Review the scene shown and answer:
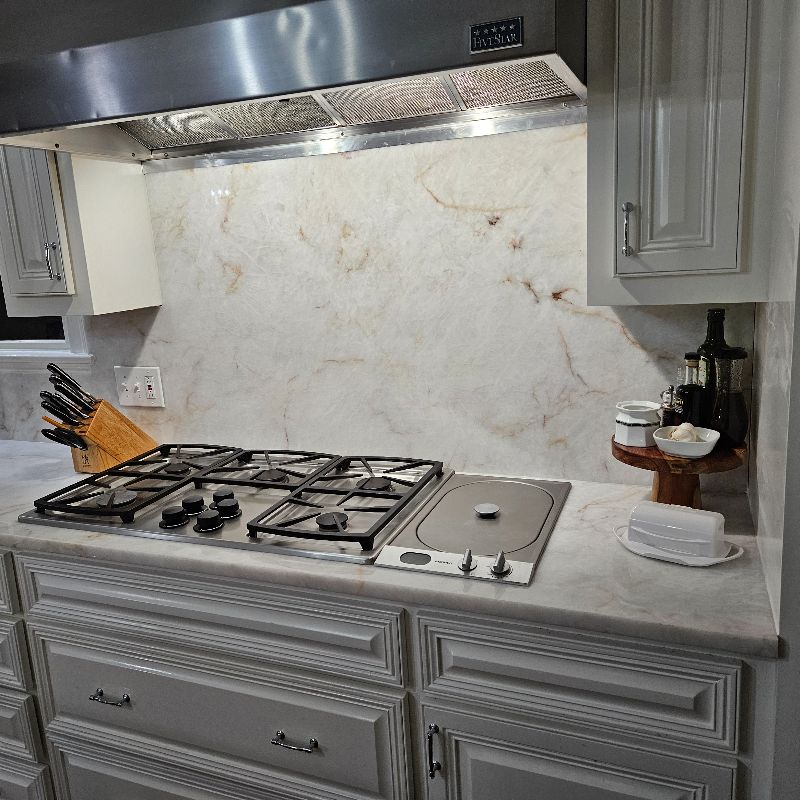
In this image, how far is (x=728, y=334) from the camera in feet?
5.44

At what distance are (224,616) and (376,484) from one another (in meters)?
0.47

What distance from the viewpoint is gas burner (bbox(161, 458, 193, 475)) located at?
198 centimetres

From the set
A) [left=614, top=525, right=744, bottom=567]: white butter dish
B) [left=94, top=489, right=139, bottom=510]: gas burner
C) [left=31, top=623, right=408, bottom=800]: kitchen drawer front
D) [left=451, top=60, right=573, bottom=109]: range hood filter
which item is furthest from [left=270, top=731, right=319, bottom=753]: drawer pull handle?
[left=451, top=60, right=573, bottom=109]: range hood filter

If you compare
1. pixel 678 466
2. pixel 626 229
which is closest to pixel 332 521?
pixel 678 466

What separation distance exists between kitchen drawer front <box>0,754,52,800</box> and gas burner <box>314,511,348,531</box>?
3.36ft

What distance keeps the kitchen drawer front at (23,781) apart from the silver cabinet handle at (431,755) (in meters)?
1.07

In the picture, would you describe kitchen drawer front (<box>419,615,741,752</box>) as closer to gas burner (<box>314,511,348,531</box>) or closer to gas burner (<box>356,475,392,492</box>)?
gas burner (<box>314,511,348,531</box>)

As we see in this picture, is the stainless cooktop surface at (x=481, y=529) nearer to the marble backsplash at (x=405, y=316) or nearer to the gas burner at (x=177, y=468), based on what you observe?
the marble backsplash at (x=405, y=316)

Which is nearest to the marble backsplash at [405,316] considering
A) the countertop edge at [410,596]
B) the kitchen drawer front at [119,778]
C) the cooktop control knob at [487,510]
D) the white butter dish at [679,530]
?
the cooktop control knob at [487,510]

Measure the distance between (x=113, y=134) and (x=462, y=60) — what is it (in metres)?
1.11

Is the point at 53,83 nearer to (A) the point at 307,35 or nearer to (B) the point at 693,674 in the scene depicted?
(A) the point at 307,35

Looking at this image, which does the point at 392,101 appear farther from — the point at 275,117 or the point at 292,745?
the point at 292,745

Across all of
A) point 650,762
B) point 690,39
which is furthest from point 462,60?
point 650,762

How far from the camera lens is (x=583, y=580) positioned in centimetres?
136
